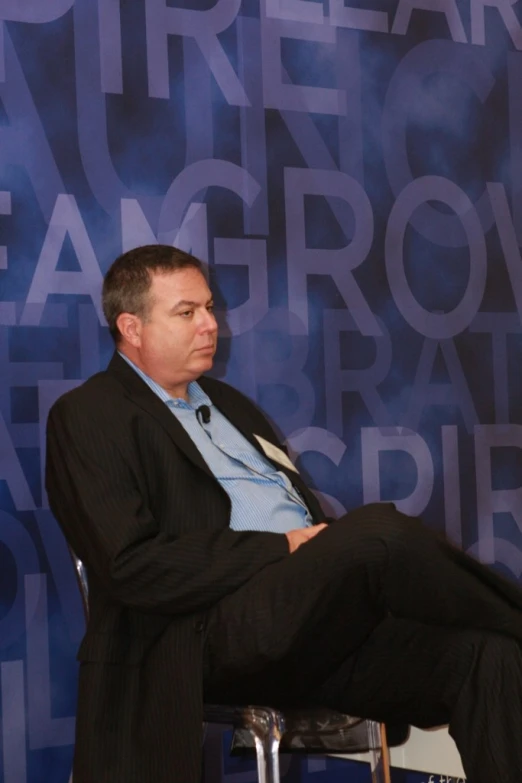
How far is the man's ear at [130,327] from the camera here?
247 centimetres

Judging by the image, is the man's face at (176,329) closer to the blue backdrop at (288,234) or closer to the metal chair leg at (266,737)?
the blue backdrop at (288,234)

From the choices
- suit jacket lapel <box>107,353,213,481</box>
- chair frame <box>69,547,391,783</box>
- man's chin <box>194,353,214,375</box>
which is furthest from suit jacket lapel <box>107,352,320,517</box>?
chair frame <box>69,547,391,783</box>

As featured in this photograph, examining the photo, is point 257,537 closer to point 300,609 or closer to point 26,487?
point 300,609

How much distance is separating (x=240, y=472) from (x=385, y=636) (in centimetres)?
53

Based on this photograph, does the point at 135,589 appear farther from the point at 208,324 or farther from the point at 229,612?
the point at 208,324

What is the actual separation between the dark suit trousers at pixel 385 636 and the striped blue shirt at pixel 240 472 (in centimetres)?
35

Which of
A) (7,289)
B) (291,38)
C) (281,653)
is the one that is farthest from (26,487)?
(291,38)

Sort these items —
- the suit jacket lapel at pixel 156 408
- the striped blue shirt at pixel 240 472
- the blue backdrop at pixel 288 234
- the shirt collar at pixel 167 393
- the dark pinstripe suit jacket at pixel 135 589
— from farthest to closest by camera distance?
the blue backdrop at pixel 288 234 < the shirt collar at pixel 167 393 < the striped blue shirt at pixel 240 472 < the suit jacket lapel at pixel 156 408 < the dark pinstripe suit jacket at pixel 135 589

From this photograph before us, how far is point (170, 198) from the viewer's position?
3051mm

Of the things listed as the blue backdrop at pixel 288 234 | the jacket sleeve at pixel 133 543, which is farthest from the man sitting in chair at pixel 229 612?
the blue backdrop at pixel 288 234

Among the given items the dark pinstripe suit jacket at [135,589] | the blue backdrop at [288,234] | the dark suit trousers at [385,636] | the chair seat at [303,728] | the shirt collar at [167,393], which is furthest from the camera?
the blue backdrop at [288,234]

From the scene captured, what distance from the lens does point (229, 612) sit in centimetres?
201

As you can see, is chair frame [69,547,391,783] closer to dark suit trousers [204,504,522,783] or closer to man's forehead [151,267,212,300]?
dark suit trousers [204,504,522,783]

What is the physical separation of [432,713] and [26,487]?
1228 mm
